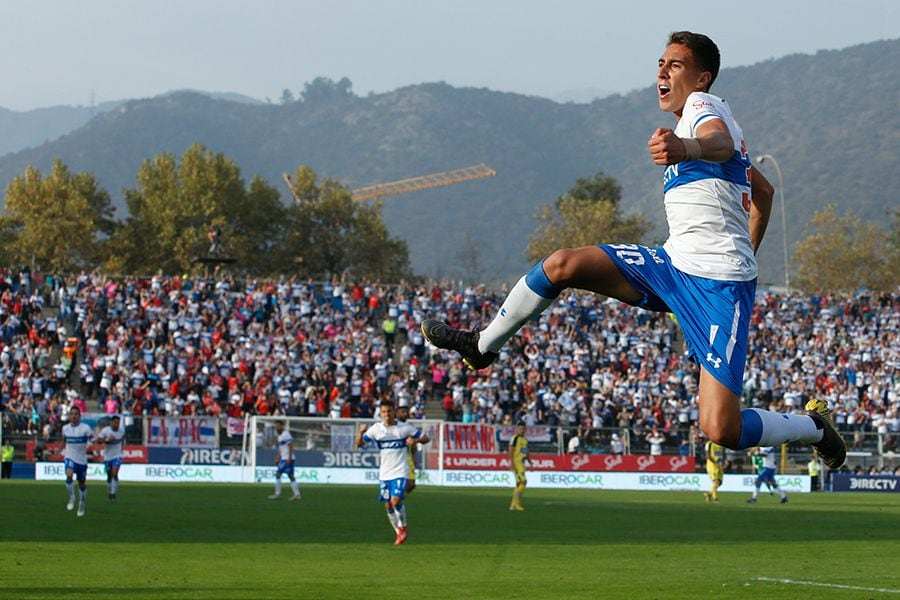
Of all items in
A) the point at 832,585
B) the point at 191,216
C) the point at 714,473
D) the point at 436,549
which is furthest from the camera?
the point at 191,216

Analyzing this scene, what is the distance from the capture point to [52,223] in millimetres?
98500

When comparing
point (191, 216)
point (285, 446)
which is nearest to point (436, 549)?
point (285, 446)

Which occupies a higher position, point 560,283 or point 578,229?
point 578,229

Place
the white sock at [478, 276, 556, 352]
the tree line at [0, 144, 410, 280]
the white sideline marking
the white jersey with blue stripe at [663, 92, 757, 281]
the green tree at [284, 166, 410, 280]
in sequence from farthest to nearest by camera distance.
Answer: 1. the green tree at [284, 166, 410, 280]
2. the tree line at [0, 144, 410, 280]
3. the white sideline marking
4. the white sock at [478, 276, 556, 352]
5. the white jersey with blue stripe at [663, 92, 757, 281]

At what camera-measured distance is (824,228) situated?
112 meters

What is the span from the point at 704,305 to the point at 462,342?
171 centimetres

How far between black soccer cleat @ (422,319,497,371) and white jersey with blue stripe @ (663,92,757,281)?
1526mm

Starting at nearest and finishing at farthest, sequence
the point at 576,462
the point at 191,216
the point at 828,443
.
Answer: the point at 828,443 → the point at 576,462 → the point at 191,216

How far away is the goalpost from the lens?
42.6m

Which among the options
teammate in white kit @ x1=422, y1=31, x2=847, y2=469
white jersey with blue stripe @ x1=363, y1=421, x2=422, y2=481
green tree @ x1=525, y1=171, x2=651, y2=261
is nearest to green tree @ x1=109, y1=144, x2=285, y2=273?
green tree @ x1=525, y1=171, x2=651, y2=261

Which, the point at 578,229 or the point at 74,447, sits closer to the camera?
the point at 74,447

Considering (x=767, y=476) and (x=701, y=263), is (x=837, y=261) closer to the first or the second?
(x=767, y=476)

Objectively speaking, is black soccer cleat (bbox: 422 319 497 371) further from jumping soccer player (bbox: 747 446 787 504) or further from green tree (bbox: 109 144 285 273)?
green tree (bbox: 109 144 285 273)

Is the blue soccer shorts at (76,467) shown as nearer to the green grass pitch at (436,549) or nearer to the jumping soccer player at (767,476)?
the green grass pitch at (436,549)
